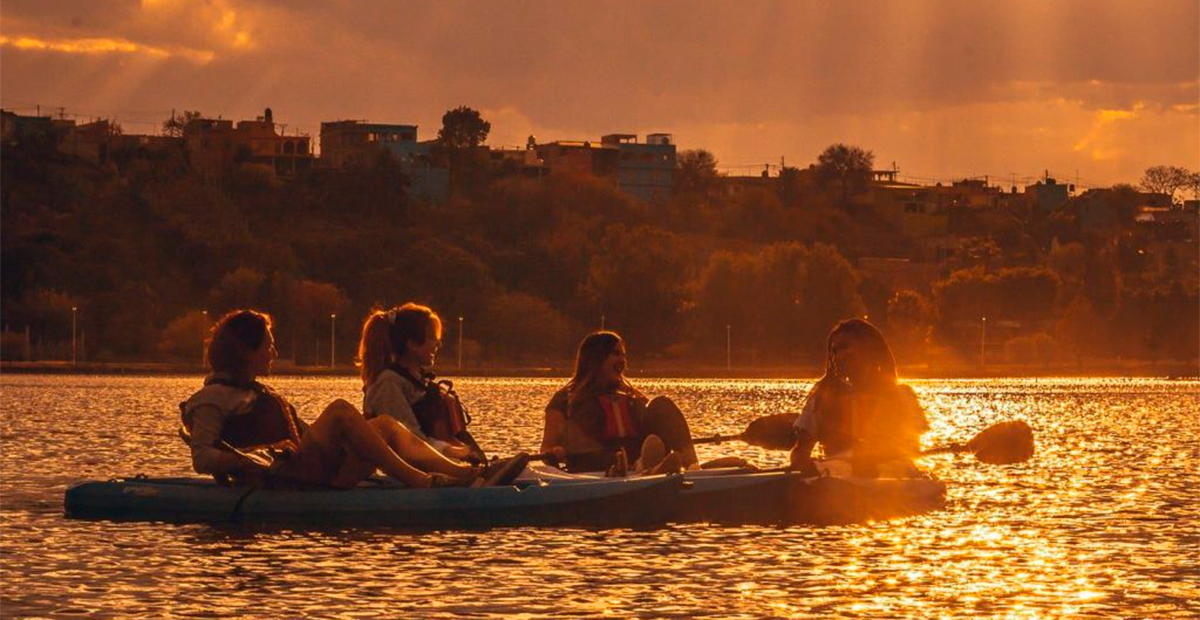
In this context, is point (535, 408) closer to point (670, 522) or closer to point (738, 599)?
point (670, 522)

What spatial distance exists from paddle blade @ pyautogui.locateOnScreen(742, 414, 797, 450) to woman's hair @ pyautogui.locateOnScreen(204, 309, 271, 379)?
18.7 feet

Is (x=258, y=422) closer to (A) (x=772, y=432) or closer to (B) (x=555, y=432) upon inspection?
(B) (x=555, y=432)

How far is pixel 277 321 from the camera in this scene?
14662 centimetres

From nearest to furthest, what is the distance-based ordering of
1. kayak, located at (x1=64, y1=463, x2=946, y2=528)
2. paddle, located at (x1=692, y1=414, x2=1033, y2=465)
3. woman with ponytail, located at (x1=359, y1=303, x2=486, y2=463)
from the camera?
1. woman with ponytail, located at (x1=359, y1=303, x2=486, y2=463)
2. kayak, located at (x1=64, y1=463, x2=946, y2=528)
3. paddle, located at (x1=692, y1=414, x2=1033, y2=465)

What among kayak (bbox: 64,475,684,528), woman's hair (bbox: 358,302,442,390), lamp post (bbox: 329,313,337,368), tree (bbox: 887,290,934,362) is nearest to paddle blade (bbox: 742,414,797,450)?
kayak (bbox: 64,475,684,528)

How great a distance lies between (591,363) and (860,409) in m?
2.81

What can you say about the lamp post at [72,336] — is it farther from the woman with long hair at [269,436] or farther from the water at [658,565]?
the woman with long hair at [269,436]

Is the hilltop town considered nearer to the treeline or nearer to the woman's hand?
the treeline

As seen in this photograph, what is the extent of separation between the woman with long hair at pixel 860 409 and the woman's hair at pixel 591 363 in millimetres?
2121

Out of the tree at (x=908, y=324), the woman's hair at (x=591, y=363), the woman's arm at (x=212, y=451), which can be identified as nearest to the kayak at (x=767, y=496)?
the woman's hair at (x=591, y=363)

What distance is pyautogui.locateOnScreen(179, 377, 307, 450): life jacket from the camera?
21625 millimetres

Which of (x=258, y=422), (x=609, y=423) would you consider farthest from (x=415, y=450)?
(x=609, y=423)

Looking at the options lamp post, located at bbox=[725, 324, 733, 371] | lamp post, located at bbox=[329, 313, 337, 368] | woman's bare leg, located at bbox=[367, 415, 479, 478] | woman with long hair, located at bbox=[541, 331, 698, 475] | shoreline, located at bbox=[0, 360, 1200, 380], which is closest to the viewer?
woman's bare leg, located at bbox=[367, 415, 479, 478]

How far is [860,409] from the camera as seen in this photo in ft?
74.8
